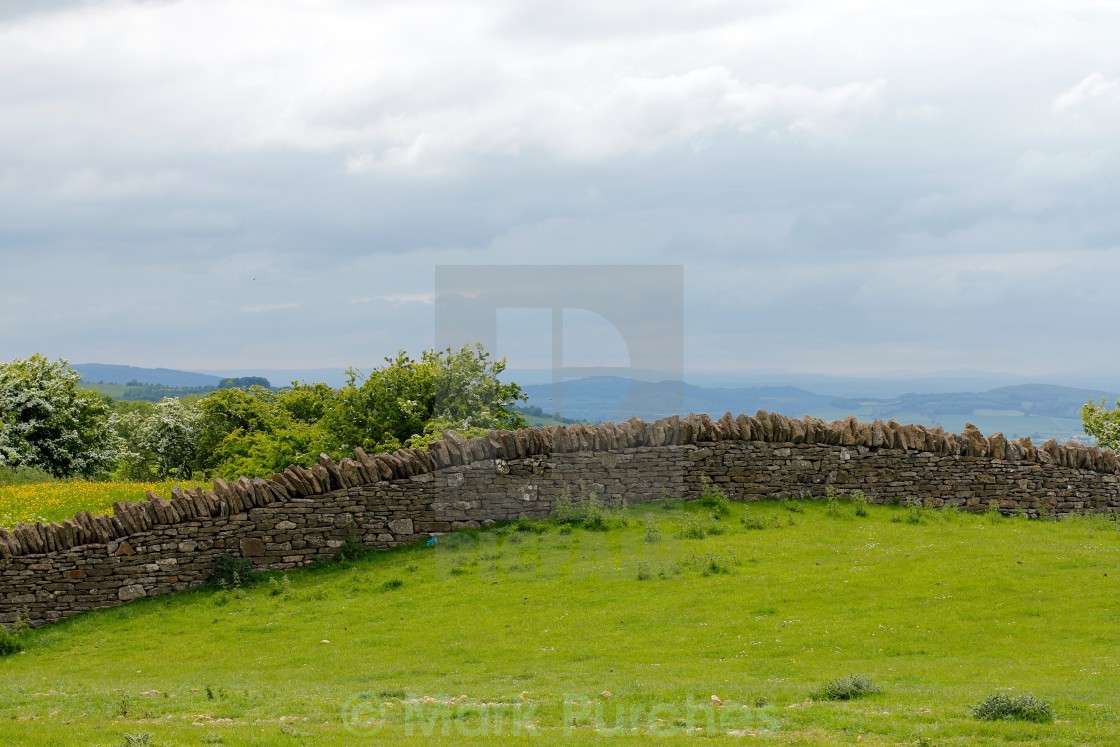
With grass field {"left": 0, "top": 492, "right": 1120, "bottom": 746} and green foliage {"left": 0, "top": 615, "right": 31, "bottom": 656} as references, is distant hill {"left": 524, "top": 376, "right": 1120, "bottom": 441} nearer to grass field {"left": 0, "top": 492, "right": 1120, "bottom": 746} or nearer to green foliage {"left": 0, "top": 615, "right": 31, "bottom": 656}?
grass field {"left": 0, "top": 492, "right": 1120, "bottom": 746}

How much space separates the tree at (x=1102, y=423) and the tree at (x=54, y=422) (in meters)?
40.7

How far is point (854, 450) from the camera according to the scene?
22891 millimetres

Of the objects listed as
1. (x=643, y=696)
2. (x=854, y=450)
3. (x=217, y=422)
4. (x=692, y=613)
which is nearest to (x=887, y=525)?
(x=854, y=450)

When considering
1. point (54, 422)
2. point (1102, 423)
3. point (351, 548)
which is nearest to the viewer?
point (351, 548)

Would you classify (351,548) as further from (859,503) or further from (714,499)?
(859,503)

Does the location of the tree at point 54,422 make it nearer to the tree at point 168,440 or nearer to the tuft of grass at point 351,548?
the tree at point 168,440

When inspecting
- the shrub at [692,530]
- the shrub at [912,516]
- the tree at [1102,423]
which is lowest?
the shrub at [692,530]

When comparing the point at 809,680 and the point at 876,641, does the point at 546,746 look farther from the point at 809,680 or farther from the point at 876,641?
the point at 876,641

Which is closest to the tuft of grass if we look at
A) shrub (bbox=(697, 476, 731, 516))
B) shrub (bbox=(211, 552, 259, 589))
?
shrub (bbox=(211, 552, 259, 589))

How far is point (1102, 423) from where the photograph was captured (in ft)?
150

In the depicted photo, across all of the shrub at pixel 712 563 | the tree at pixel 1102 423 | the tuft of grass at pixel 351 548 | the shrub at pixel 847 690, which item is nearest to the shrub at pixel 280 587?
the tuft of grass at pixel 351 548

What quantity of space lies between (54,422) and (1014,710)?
39.2 m

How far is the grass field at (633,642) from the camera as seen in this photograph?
10.0 meters

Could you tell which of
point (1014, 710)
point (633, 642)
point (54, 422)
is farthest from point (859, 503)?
point (54, 422)
